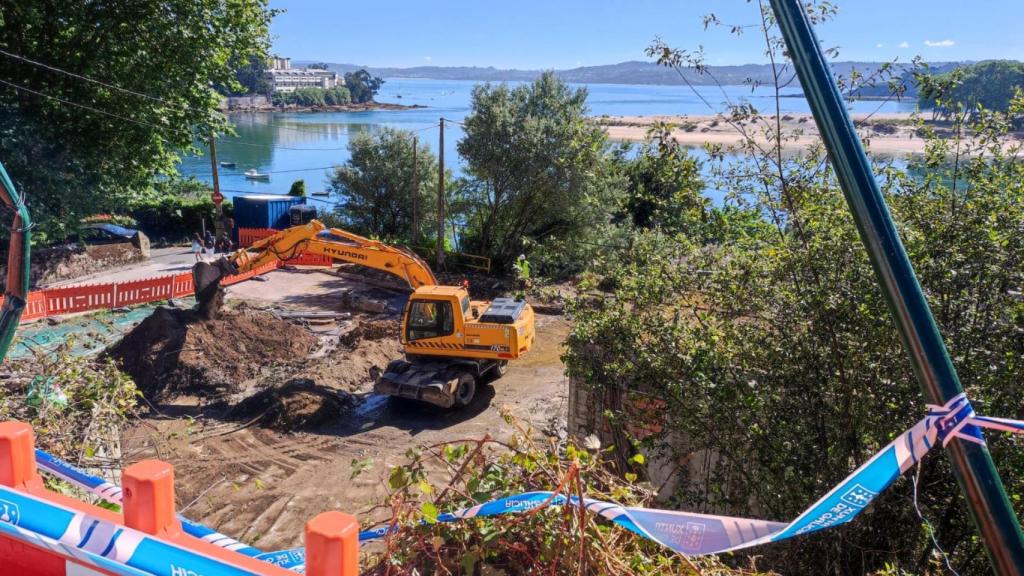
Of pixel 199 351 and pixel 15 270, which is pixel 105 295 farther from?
pixel 15 270

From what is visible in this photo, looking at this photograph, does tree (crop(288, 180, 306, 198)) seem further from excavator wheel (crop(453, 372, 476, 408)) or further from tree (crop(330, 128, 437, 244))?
excavator wheel (crop(453, 372, 476, 408))

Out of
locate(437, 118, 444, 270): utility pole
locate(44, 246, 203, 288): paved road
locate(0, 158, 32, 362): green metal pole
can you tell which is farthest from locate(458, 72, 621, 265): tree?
locate(0, 158, 32, 362): green metal pole

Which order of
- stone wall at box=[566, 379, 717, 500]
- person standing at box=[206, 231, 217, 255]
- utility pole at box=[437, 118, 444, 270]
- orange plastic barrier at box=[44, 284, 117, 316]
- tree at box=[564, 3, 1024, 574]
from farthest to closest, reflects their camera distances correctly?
person standing at box=[206, 231, 217, 255] → utility pole at box=[437, 118, 444, 270] → orange plastic barrier at box=[44, 284, 117, 316] → stone wall at box=[566, 379, 717, 500] → tree at box=[564, 3, 1024, 574]

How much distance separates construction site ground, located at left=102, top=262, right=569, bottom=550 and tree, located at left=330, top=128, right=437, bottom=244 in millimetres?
9180

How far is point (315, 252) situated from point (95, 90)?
9.53m

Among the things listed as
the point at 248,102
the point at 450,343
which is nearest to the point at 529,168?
the point at 450,343

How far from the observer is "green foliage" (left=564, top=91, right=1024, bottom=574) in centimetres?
495

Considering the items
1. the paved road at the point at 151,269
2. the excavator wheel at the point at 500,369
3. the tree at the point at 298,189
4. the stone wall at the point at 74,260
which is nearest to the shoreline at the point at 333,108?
the tree at the point at 298,189

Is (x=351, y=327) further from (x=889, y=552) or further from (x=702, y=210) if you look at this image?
(x=889, y=552)

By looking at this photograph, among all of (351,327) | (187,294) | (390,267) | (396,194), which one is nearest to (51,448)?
(390,267)

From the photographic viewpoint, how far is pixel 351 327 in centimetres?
1959

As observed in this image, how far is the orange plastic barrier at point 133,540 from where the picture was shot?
221cm

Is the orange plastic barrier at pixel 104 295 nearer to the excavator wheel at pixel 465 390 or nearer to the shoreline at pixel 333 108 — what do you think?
the excavator wheel at pixel 465 390

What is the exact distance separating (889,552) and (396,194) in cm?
2522
